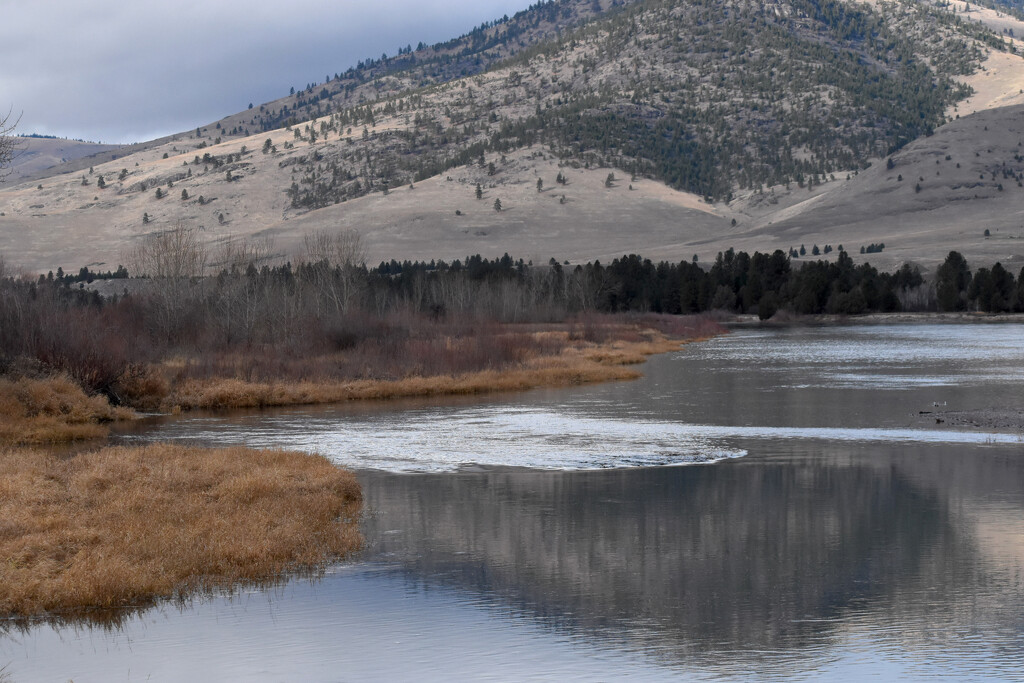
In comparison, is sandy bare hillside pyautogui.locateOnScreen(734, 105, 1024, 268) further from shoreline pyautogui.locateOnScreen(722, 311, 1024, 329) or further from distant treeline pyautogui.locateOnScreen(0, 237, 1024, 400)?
shoreline pyautogui.locateOnScreen(722, 311, 1024, 329)

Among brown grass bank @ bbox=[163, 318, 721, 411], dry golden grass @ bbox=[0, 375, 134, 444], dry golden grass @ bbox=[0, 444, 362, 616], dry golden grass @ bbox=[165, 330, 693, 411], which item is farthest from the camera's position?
brown grass bank @ bbox=[163, 318, 721, 411]

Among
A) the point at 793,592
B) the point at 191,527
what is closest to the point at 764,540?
the point at 793,592

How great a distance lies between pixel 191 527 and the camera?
15.1 m

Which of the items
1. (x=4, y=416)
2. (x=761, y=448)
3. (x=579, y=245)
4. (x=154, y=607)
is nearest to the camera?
(x=154, y=607)

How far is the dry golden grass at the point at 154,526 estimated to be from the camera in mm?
12844

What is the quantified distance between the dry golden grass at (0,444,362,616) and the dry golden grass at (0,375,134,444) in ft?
23.2

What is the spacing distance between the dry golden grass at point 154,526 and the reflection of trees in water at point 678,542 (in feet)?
3.89

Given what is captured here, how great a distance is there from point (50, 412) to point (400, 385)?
14152 millimetres

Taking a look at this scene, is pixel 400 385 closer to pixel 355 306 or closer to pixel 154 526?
pixel 355 306

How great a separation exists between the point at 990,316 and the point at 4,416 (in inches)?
4186

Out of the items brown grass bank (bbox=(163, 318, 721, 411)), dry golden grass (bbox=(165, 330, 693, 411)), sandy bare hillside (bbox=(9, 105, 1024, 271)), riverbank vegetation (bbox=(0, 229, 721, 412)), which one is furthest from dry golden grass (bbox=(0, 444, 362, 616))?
sandy bare hillside (bbox=(9, 105, 1024, 271))

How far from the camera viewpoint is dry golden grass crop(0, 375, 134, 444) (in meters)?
27.7

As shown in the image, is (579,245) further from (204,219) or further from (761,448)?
(761,448)

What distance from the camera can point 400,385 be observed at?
41.6 metres
